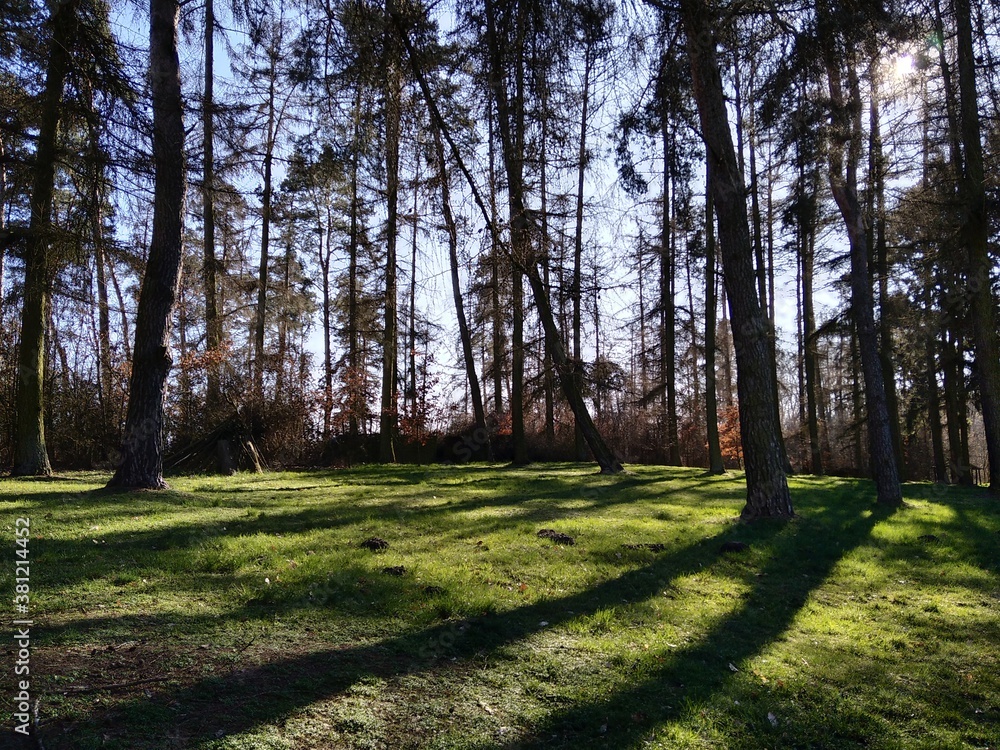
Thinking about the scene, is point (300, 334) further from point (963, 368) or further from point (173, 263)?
point (963, 368)

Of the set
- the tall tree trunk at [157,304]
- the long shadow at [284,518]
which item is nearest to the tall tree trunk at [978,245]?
the long shadow at [284,518]

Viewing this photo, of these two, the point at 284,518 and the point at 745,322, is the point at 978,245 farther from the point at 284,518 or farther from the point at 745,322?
the point at 284,518

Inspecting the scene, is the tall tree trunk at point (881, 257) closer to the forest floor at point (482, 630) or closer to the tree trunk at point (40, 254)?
the forest floor at point (482, 630)

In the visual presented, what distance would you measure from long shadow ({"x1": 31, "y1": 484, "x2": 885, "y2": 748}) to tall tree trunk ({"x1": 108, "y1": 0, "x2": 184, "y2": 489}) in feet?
19.4

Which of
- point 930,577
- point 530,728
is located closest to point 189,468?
point 530,728

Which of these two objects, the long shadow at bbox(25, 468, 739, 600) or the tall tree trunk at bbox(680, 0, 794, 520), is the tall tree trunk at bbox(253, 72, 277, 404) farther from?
the tall tree trunk at bbox(680, 0, 794, 520)

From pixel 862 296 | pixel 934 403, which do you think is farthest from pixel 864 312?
pixel 934 403

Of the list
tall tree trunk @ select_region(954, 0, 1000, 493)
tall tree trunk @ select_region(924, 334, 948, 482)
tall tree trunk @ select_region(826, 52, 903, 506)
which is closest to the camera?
tall tree trunk @ select_region(826, 52, 903, 506)

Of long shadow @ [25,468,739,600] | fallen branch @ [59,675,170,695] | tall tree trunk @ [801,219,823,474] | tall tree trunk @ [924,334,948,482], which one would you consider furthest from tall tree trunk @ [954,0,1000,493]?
fallen branch @ [59,675,170,695]

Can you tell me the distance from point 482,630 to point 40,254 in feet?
25.8

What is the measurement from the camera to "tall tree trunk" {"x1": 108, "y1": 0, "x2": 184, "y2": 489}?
8.23 meters

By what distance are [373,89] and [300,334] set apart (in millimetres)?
22282

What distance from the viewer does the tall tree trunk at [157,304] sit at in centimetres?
823

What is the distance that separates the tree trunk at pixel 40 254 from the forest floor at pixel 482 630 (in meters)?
2.67
